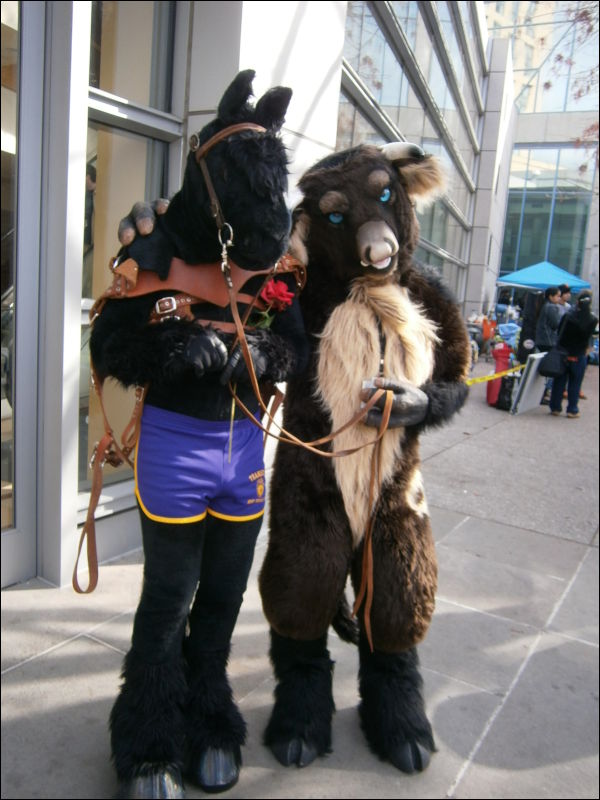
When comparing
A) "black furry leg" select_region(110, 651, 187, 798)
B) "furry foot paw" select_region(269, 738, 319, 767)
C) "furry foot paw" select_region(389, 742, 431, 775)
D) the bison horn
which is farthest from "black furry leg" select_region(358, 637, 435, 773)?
the bison horn

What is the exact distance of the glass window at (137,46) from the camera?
104 inches

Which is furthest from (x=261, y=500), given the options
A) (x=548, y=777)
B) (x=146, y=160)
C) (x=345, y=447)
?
(x=146, y=160)

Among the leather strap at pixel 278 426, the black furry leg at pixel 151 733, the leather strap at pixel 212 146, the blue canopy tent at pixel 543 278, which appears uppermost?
the leather strap at pixel 212 146

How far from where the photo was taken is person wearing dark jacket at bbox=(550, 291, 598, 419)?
1.62 m

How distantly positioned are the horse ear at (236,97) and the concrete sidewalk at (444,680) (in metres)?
1.11

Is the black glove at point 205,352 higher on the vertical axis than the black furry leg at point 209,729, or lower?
higher

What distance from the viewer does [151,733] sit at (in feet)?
6.11

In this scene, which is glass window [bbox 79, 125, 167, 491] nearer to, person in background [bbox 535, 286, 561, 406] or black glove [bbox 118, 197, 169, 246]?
black glove [bbox 118, 197, 169, 246]

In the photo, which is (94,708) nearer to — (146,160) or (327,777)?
(327,777)

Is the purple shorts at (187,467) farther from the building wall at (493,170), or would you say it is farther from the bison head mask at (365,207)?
the building wall at (493,170)

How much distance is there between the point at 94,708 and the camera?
7.67 ft

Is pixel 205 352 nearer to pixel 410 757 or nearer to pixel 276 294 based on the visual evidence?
pixel 276 294

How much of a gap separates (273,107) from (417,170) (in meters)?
0.57

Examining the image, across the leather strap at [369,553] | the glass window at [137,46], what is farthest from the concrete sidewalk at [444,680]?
the glass window at [137,46]
